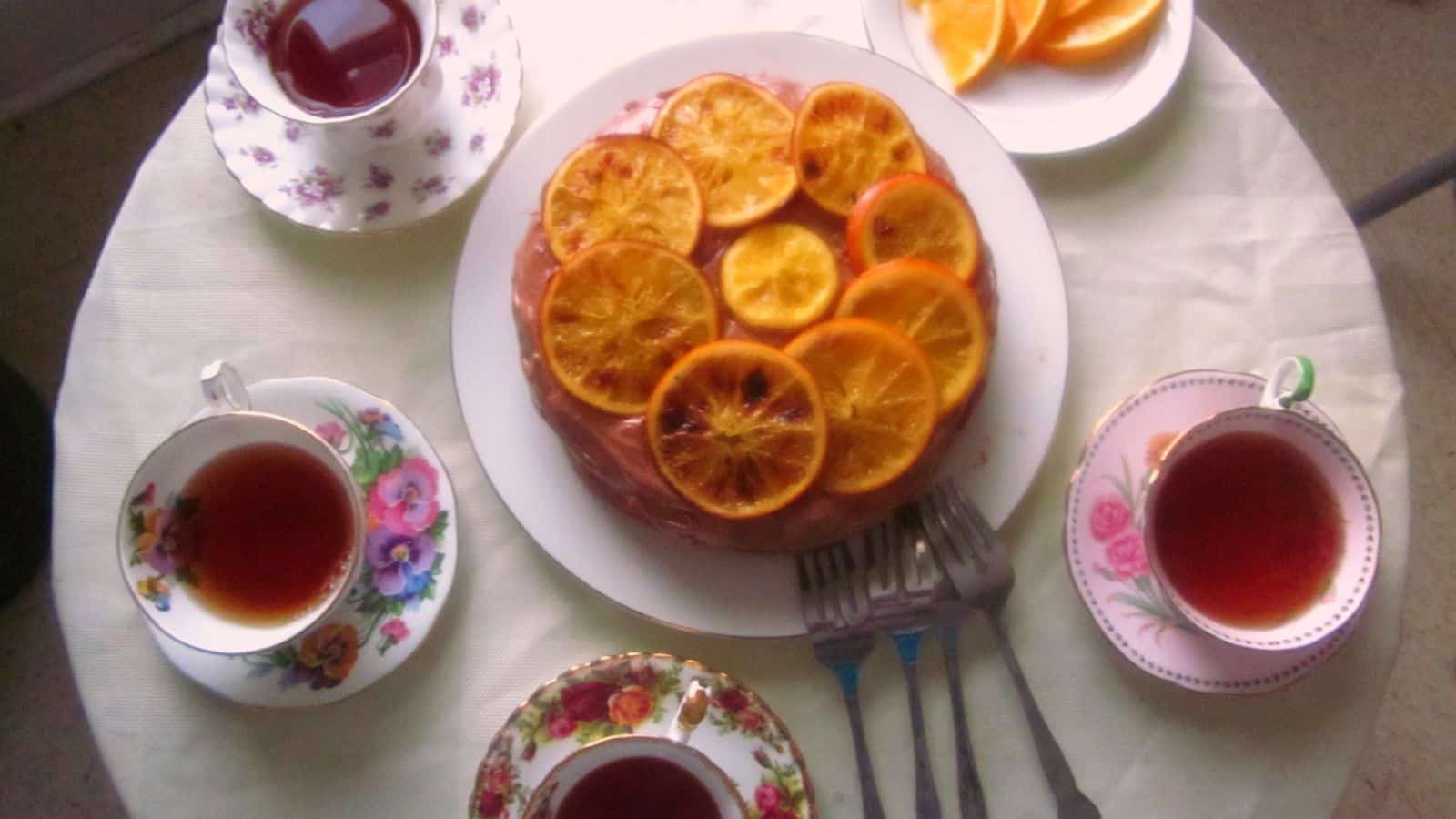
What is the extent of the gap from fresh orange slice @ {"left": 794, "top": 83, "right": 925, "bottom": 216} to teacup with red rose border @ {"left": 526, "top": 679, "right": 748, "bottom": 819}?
690 millimetres

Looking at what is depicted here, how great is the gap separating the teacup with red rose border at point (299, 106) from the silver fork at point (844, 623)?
827 millimetres

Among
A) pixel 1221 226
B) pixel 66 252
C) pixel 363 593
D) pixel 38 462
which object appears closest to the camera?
Answer: pixel 363 593

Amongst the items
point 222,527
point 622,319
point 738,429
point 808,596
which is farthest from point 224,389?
point 808,596

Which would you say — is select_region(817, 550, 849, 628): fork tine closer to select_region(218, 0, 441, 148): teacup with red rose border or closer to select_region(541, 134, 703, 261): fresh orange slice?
select_region(541, 134, 703, 261): fresh orange slice

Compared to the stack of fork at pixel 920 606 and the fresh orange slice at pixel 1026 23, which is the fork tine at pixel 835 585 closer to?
the stack of fork at pixel 920 606

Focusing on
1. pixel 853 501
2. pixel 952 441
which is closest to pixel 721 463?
pixel 853 501

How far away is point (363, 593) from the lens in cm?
145

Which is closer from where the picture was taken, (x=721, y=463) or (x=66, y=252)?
(x=721, y=463)

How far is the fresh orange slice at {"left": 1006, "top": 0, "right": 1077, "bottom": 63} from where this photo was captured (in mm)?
1615

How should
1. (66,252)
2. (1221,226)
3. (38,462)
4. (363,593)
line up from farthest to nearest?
(66,252) < (38,462) < (1221,226) < (363,593)

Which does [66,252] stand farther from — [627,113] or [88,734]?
[627,113]

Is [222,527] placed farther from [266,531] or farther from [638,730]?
[638,730]

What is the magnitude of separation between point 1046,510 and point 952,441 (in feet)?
0.59

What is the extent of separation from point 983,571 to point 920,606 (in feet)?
0.30
